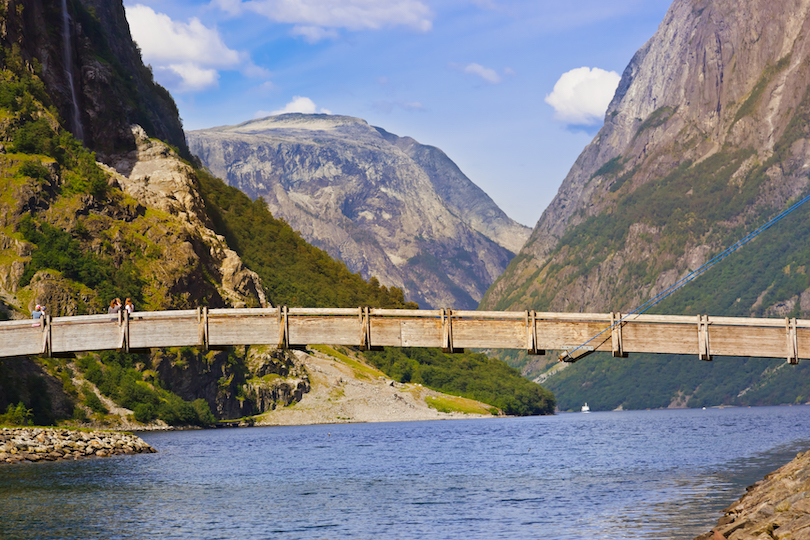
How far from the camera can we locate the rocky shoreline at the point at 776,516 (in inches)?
1220

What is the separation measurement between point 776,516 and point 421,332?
1843cm

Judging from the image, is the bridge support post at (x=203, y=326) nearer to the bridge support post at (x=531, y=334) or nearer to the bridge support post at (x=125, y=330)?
the bridge support post at (x=125, y=330)

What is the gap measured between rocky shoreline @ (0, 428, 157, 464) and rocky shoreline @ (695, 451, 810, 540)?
73718mm

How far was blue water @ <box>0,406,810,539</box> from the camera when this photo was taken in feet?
160

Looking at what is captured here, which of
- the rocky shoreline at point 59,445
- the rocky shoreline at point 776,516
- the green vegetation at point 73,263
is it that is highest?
the green vegetation at point 73,263

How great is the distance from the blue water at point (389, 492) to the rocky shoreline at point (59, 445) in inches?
152

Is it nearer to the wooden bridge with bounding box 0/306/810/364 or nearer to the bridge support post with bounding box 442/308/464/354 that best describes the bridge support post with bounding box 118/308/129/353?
the wooden bridge with bounding box 0/306/810/364

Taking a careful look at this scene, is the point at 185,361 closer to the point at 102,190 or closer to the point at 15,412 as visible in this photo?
the point at 102,190

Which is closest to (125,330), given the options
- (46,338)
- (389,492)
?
(46,338)

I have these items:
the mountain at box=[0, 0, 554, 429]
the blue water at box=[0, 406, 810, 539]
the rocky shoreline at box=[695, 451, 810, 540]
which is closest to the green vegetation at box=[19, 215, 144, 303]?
the mountain at box=[0, 0, 554, 429]

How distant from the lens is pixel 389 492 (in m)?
67.9

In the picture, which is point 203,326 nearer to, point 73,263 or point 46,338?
point 46,338

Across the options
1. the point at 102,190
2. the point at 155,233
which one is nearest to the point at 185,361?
the point at 155,233

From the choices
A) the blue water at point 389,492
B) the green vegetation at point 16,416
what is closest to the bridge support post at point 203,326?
the blue water at point 389,492
